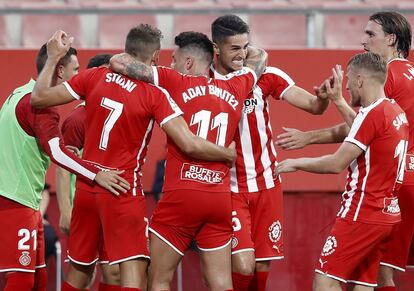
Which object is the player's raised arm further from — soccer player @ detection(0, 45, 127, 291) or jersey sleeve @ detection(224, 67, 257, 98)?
jersey sleeve @ detection(224, 67, 257, 98)

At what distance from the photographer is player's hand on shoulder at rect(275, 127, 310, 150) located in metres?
7.39

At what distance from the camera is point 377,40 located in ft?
25.1

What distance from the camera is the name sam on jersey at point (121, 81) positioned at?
6926 mm

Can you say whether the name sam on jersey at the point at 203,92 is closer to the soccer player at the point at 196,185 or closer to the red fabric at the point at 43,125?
the soccer player at the point at 196,185

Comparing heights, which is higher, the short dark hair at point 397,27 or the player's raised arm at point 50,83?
the short dark hair at point 397,27

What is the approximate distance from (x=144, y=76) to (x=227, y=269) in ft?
5.08

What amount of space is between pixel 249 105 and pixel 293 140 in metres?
0.48

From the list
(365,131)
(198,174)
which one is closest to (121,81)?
(198,174)

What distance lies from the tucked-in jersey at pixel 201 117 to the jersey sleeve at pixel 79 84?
1.61ft

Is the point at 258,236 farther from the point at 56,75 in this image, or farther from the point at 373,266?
the point at 56,75

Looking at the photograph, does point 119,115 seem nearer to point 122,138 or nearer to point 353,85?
point 122,138

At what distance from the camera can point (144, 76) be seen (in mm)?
6953

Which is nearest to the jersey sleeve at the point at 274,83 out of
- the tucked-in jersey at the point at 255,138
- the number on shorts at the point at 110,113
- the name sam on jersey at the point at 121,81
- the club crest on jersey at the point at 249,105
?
the tucked-in jersey at the point at 255,138

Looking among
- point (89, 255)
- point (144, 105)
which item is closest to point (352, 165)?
point (144, 105)
